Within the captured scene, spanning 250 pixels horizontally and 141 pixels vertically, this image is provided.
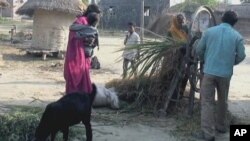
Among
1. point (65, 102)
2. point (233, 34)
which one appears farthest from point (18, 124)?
point (233, 34)

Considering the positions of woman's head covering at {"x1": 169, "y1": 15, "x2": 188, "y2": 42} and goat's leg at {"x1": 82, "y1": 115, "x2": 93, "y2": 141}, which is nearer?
goat's leg at {"x1": 82, "y1": 115, "x2": 93, "y2": 141}

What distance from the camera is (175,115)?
29.4 feet

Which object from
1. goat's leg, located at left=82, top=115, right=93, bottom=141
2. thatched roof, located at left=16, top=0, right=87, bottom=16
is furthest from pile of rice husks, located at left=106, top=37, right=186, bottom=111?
thatched roof, located at left=16, top=0, right=87, bottom=16

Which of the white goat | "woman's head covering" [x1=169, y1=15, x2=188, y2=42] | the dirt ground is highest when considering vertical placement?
"woman's head covering" [x1=169, y1=15, x2=188, y2=42]

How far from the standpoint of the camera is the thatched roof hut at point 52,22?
744 inches

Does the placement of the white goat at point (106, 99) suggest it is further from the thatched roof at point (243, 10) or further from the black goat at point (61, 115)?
the thatched roof at point (243, 10)

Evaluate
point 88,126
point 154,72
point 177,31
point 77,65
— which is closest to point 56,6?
point 177,31

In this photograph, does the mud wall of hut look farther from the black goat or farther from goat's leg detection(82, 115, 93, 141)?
the black goat

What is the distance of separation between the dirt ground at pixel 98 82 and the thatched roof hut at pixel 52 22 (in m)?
0.63

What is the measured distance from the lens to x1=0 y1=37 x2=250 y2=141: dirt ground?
7621 millimetres

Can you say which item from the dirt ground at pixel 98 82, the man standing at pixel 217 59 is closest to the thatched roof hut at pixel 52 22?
the dirt ground at pixel 98 82

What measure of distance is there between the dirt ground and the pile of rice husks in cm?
52

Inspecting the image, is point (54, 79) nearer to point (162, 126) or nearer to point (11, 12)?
point (162, 126)

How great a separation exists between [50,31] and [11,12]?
50673mm
